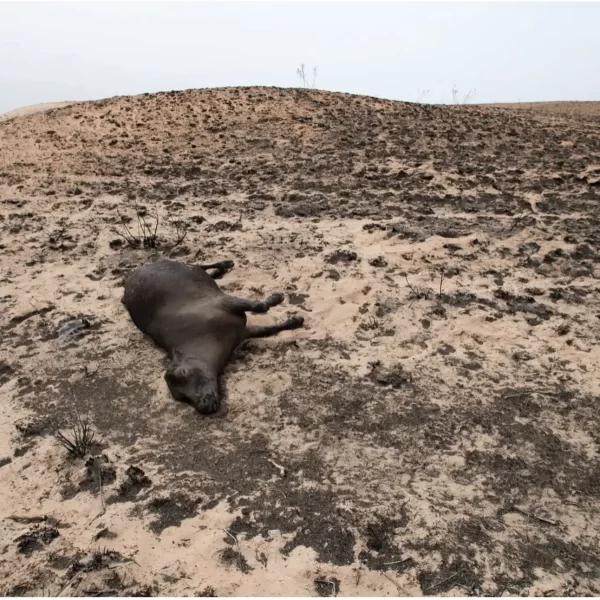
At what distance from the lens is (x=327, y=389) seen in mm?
3635

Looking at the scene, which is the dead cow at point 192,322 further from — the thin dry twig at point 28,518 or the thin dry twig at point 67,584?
the thin dry twig at point 67,584

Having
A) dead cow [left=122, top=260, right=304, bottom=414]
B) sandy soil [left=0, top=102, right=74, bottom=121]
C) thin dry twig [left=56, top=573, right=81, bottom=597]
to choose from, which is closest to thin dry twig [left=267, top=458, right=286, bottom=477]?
dead cow [left=122, top=260, right=304, bottom=414]

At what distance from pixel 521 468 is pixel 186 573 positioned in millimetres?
1746

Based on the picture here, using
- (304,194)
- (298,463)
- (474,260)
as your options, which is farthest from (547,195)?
(298,463)

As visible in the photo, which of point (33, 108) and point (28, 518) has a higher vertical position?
point (33, 108)

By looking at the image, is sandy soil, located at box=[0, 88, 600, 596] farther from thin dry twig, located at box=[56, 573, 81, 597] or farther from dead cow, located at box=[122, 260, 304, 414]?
dead cow, located at box=[122, 260, 304, 414]

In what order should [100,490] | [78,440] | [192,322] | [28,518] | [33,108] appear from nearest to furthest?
[28,518] → [100,490] → [78,440] → [192,322] → [33,108]

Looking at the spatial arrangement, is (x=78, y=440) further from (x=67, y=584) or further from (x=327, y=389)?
(x=327, y=389)

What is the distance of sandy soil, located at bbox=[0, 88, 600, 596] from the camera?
253 cm

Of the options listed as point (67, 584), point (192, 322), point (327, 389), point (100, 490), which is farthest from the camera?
point (192, 322)

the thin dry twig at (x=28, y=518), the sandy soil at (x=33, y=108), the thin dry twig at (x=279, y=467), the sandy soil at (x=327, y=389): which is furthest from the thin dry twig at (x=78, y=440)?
the sandy soil at (x=33, y=108)

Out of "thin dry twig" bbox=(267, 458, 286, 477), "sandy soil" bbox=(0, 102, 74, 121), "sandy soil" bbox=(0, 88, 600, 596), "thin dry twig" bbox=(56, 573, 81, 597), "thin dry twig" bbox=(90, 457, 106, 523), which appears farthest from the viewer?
"sandy soil" bbox=(0, 102, 74, 121)

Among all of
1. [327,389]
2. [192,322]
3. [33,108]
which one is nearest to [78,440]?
[192,322]

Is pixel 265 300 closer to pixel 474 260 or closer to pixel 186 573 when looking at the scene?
pixel 474 260
